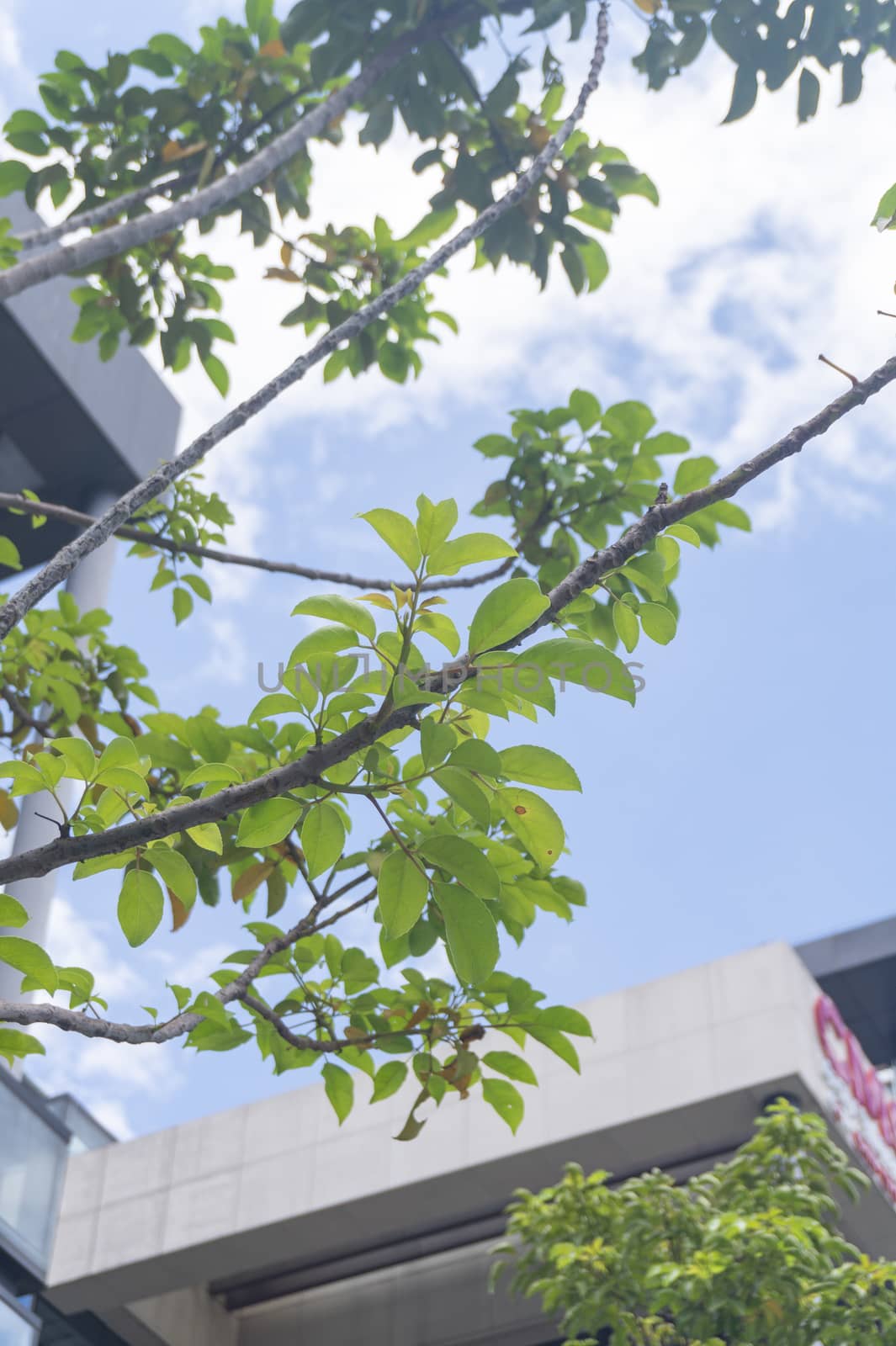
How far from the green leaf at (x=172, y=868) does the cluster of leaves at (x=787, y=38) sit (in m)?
2.98

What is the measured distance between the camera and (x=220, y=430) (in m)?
1.66

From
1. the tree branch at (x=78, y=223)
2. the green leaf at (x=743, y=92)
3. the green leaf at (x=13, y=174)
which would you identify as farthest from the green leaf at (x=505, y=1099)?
Result: the green leaf at (x=13, y=174)

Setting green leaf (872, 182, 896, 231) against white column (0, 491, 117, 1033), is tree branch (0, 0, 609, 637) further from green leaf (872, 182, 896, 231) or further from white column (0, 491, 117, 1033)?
white column (0, 491, 117, 1033)

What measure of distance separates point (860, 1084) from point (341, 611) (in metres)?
10.9

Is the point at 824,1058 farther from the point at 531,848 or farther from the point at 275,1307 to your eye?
the point at 531,848

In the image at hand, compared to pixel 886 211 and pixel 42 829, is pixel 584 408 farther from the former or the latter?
pixel 42 829

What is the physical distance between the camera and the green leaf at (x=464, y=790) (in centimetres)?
123

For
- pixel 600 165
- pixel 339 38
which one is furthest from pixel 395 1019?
pixel 339 38

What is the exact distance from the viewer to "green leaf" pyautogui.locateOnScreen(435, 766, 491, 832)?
1.23 metres

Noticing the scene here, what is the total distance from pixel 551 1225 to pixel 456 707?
17.2ft

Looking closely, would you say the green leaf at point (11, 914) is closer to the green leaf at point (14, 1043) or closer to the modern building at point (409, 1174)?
the green leaf at point (14, 1043)

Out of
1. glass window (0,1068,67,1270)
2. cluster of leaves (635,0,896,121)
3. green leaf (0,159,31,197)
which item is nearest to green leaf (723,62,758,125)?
cluster of leaves (635,0,896,121)

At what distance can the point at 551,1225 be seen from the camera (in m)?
6.18

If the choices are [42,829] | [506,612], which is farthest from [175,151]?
[42,829]
